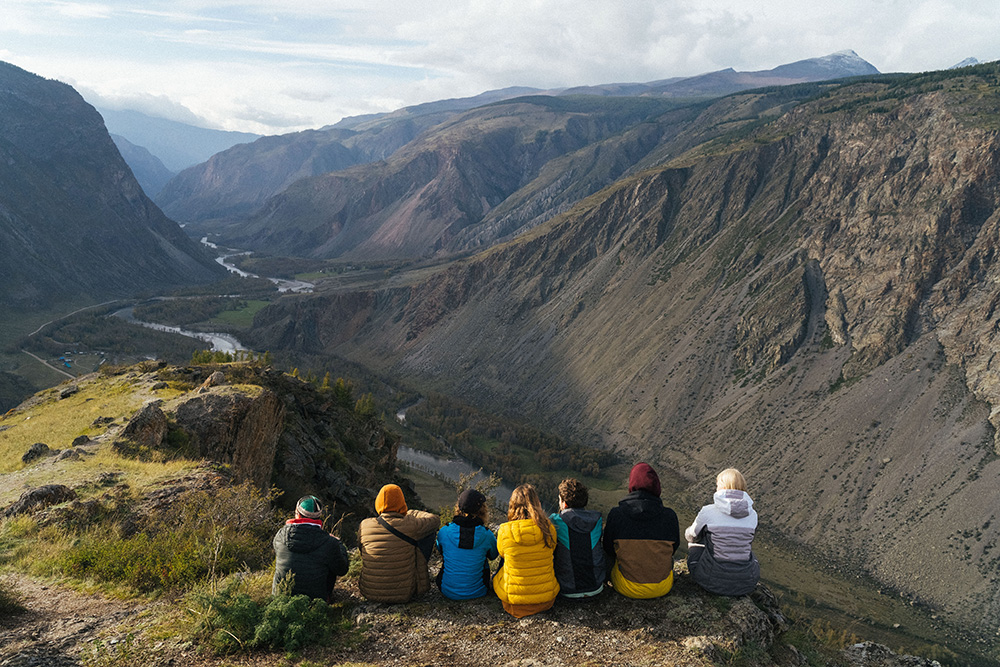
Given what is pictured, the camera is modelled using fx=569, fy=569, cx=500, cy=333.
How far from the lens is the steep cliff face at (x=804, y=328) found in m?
49.8

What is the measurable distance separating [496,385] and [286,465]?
7370cm

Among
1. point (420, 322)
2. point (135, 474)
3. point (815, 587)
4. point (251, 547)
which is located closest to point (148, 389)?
point (135, 474)

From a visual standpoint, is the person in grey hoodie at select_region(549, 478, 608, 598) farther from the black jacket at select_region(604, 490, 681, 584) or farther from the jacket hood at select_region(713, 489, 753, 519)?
the jacket hood at select_region(713, 489, 753, 519)

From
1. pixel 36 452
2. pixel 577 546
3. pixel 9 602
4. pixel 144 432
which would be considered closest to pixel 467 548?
pixel 577 546

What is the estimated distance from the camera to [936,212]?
6469cm

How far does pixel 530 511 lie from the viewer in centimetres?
856

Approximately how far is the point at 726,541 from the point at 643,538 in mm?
1366

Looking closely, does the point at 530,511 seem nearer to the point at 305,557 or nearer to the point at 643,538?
the point at 643,538

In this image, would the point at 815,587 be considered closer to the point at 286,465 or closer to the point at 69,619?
the point at 286,465

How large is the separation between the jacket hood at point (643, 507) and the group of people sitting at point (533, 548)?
16 mm

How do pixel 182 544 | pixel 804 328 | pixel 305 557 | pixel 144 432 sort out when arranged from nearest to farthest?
1. pixel 305 557
2. pixel 182 544
3. pixel 144 432
4. pixel 804 328

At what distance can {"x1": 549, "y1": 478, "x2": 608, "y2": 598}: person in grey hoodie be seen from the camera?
8.80 metres

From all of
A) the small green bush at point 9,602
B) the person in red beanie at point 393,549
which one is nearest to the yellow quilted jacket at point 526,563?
the person in red beanie at point 393,549

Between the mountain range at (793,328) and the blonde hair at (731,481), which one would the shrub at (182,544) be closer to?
the blonde hair at (731,481)
